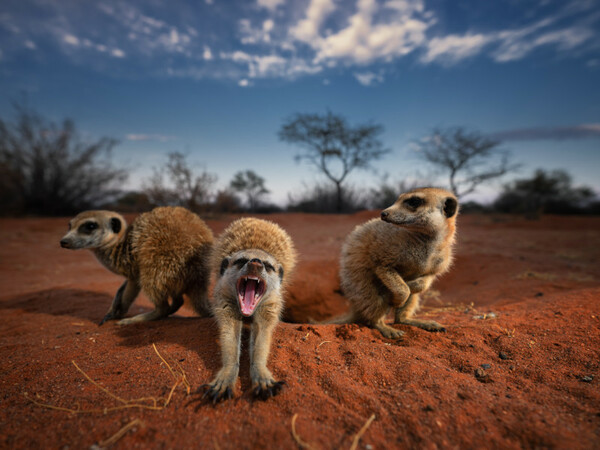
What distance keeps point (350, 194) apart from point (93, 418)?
22.6m

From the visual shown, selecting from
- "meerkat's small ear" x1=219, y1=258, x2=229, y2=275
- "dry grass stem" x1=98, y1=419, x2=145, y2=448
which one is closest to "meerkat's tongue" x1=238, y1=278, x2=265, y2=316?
"meerkat's small ear" x1=219, y1=258, x2=229, y2=275

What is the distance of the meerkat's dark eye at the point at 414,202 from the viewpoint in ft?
8.90

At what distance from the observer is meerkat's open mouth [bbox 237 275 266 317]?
2.29 metres

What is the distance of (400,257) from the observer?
2.88m

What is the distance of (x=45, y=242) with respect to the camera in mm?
10062

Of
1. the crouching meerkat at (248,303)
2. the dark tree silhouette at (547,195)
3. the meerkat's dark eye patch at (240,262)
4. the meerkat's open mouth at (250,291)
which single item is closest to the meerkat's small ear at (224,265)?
the crouching meerkat at (248,303)

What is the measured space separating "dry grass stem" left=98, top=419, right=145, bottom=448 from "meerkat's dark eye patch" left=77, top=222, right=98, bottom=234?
9.18 ft

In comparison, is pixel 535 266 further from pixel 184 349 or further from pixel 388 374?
pixel 184 349

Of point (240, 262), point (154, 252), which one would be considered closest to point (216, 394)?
point (240, 262)

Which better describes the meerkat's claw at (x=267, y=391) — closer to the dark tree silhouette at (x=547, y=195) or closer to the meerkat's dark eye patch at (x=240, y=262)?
the meerkat's dark eye patch at (x=240, y=262)

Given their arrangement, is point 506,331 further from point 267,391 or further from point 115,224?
point 115,224

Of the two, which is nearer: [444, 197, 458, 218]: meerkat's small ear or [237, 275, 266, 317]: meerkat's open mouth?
[237, 275, 266, 317]: meerkat's open mouth

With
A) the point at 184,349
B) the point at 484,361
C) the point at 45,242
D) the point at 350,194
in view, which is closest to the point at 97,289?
the point at 184,349

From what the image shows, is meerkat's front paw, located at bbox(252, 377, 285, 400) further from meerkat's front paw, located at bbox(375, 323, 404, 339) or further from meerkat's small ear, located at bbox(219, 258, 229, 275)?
meerkat's front paw, located at bbox(375, 323, 404, 339)
